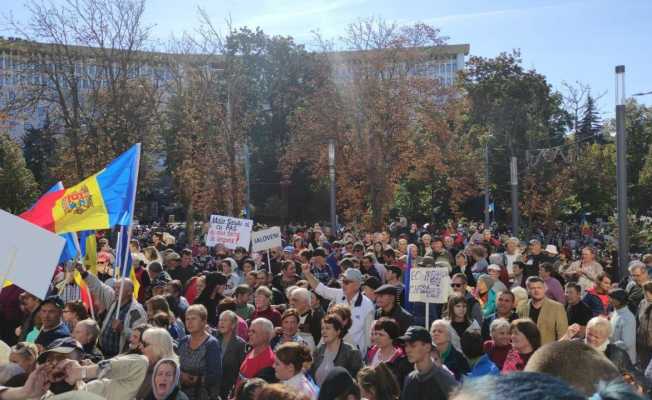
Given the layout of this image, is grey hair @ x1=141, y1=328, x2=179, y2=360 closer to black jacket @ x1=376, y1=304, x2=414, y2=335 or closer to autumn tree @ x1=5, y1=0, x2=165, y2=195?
black jacket @ x1=376, y1=304, x2=414, y2=335

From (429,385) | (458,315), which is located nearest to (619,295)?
(458,315)

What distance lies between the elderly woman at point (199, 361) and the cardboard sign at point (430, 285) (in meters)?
2.97

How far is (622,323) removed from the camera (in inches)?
327

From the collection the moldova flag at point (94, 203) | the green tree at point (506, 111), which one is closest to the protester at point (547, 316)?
the moldova flag at point (94, 203)

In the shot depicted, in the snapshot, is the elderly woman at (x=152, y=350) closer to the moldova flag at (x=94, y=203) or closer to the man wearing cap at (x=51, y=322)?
the man wearing cap at (x=51, y=322)

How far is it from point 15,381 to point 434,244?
1020 cm

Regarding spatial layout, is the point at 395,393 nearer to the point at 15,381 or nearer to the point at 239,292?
the point at 15,381

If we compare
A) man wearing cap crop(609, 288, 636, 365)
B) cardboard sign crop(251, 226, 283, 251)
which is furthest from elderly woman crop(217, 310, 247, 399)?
cardboard sign crop(251, 226, 283, 251)

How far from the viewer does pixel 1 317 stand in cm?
952

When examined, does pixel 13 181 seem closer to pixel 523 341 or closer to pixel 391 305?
pixel 391 305

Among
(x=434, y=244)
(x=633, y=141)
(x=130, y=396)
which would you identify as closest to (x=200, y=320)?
(x=130, y=396)

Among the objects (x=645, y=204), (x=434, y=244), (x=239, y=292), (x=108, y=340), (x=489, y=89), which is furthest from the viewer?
(x=489, y=89)

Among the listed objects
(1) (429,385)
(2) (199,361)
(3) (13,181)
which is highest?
(3) (13,181)

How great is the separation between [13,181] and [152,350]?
41771mm
